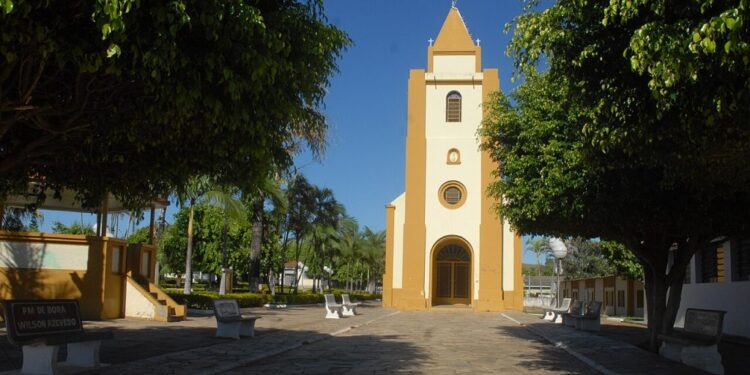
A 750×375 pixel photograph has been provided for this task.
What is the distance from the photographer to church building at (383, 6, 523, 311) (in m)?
39.3

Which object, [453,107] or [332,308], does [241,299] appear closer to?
[332,308]

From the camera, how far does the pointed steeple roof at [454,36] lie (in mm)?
42812

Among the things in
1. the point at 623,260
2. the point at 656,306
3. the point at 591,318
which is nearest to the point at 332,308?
the point at 591,318

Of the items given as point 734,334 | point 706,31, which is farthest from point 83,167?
point 734,334

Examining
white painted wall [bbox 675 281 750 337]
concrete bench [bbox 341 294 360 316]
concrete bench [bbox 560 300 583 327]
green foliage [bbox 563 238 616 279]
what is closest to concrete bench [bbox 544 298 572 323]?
concrete bench [bbox 560 300 583 327]

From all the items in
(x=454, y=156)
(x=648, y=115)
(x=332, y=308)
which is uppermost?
(x=454, y=156)

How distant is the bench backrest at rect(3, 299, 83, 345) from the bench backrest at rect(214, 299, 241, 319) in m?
5.54

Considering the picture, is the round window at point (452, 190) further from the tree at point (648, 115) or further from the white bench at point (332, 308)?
the tree at point (648, 115)

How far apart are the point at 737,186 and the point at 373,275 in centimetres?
8739

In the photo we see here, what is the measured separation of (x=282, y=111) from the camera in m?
8.02

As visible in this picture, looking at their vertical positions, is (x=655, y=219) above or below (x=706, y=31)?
below

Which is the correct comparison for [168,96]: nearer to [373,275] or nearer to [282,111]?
[282,111]

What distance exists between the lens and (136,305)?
Result: 20.6 m

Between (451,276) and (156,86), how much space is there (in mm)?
35958
